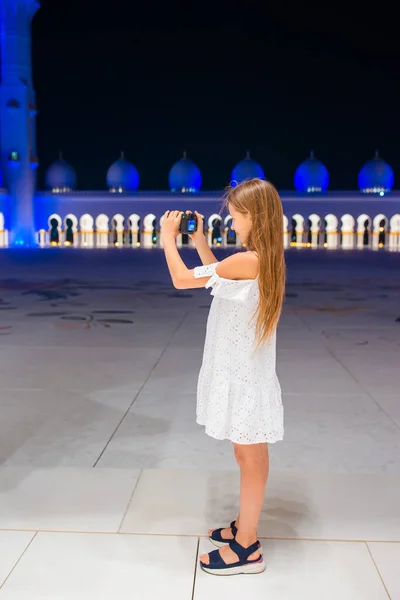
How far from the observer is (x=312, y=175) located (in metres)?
47.6

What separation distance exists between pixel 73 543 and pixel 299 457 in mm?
1454

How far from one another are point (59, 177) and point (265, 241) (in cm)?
4756

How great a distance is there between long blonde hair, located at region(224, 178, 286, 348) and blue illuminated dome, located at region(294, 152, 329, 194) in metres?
45.6

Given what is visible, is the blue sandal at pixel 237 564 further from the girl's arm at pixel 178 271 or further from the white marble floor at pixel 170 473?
the girl's arm at pixel 178 271

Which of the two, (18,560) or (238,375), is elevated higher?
(238,375)

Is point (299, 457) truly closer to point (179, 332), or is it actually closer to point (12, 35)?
point (179, 332)

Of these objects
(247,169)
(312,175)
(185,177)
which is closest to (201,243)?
(247,169)

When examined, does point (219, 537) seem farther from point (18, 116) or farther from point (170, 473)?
point (18, 116)

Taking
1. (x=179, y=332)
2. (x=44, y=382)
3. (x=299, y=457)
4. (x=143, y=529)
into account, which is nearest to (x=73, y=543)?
(x=143, y=529)

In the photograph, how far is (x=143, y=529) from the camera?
9.52ft

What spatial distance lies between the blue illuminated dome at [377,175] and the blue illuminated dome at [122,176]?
15.4m

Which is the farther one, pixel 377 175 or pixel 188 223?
pixel 377 175

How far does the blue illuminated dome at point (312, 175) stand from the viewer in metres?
47.7

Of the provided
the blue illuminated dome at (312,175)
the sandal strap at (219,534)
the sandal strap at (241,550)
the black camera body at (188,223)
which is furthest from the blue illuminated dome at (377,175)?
the sandal strap at (241,550)
